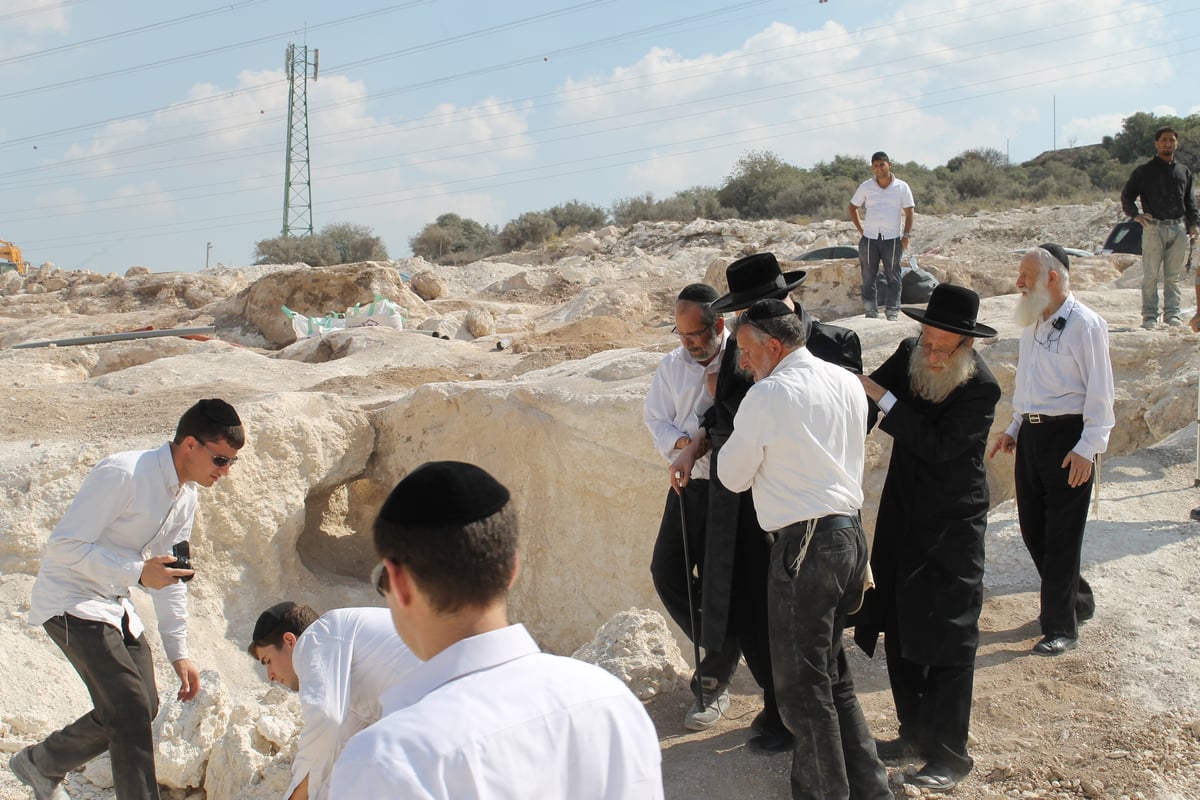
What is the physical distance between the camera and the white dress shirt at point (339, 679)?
→ 2.46 m

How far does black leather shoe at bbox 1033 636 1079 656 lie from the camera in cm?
467

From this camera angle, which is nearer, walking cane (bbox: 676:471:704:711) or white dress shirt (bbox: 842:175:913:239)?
walking cane (bbox: 676:471:704:711)

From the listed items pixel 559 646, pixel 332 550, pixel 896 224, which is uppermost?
pixel 896 224

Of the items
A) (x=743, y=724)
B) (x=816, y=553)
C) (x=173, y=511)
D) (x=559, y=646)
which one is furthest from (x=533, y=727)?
(x=559, y=646)

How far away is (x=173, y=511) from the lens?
3.89 meters

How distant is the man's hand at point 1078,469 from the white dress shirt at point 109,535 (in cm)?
370

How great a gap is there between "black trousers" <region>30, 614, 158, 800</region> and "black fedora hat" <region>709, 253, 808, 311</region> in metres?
2.66

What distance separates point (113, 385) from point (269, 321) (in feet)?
31.7

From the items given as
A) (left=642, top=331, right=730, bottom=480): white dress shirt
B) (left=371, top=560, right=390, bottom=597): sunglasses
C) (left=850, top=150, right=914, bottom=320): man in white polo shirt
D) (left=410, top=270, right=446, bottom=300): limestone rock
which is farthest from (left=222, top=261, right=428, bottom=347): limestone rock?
(left=371, top=560, right=390, bottom=597): sunglasses

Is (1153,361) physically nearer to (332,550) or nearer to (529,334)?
(332,550)

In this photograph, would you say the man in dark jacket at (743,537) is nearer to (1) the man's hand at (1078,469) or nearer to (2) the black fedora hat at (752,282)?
(2) the black fedora hat at (752,282)

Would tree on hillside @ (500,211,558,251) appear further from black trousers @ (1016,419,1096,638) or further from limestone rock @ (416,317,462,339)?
black trousers @ (1016,419,1096,638)

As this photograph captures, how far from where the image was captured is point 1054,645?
4.67 metres

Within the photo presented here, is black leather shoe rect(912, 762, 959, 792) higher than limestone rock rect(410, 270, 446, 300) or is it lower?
lower
